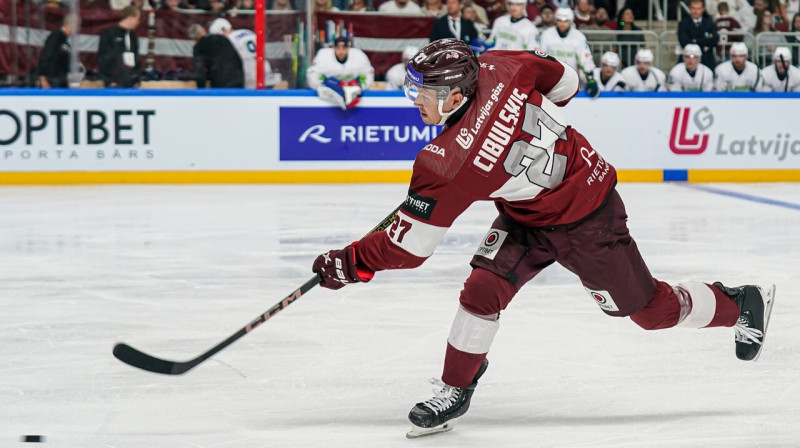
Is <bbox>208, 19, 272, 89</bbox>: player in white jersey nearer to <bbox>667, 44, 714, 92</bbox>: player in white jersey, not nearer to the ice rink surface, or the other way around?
the ice rink surface

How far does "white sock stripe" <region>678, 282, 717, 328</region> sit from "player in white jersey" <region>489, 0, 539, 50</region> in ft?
25.9

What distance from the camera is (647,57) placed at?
38.1 feet

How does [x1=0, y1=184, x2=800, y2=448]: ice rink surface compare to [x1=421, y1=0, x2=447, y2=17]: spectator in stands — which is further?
[x1=421, y1=0, x2=447, y2=17]: spectator in stands

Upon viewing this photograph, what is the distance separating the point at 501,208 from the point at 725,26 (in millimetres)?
10205

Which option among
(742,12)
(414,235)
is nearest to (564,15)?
(742,12)

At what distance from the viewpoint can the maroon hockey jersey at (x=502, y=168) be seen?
2.88 metres

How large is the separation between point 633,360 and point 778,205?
5.59m

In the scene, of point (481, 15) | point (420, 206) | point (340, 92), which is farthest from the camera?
point (481, 15)

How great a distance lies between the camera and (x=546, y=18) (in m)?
12.1

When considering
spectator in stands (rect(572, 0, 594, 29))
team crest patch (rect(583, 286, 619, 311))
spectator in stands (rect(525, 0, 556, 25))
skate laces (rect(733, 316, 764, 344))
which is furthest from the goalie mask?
spectator in stands (rect(572, 0, 594, 29))

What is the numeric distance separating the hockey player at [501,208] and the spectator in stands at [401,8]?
8.64 metres

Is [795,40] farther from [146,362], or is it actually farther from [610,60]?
[146,362]

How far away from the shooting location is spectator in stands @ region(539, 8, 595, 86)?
11141 millimetres

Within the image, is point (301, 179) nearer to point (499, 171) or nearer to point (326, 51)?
point (326, 51)
